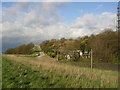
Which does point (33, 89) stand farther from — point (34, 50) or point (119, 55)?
point (34, 50)

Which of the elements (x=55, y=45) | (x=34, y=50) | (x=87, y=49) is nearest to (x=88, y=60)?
(x=87, y=49)

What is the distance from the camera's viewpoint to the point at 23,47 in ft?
178

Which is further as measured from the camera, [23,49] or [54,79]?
[23,49]

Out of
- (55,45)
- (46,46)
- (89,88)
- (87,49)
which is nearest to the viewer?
(89,88)

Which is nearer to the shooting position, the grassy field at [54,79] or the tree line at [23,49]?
the grassy field at [54,79]

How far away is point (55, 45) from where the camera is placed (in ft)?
131

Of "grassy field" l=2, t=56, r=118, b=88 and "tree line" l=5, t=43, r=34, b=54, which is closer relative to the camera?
"grassy field" l=2, t=56, r=118, b=88

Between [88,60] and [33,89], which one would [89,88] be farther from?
[88,60]

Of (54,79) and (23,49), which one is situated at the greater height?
(23,49)

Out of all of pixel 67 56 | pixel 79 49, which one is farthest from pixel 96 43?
pixel 67 56

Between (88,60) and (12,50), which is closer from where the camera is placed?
(88,60)

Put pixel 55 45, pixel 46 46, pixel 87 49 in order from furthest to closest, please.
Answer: pixel 46 46 < pixel 55 45 < pixel 87 49

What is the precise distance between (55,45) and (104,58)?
2006 centimetres

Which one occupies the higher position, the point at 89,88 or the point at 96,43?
the point at 96,43
